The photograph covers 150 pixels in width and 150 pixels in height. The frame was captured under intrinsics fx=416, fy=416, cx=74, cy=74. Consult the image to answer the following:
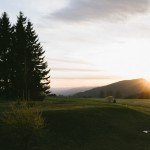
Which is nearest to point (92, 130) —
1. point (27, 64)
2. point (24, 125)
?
point (24, 125)

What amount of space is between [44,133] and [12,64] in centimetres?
3413

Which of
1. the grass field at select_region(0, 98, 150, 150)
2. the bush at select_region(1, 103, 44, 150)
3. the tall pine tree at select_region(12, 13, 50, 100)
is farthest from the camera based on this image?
the tall pine tree at select_region(12, 13, 50, 100)

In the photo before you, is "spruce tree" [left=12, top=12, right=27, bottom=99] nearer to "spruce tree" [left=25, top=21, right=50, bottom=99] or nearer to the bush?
"spruce tree" [left=25, top=21, right=50, bottom=99]

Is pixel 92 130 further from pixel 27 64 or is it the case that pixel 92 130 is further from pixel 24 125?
pixel 27 64

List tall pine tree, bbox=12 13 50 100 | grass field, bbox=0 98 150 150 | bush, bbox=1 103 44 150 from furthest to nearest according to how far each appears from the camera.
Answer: tall pine tree, bbox=12 13 50 100 → grass field, bbox=0 98 150 150 → bush, bbox=1 103 44 150

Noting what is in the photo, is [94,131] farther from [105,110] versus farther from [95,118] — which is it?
[105,110]

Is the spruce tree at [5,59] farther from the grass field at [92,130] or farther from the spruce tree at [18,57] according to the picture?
the grass field at [92,130]

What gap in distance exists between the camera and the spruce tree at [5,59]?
76.3m

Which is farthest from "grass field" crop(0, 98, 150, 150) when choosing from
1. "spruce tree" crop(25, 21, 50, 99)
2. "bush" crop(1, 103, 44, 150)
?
"spruce tree" crop(25, 21, 50, 99)

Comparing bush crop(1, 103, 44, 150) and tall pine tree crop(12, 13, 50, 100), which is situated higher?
tall pine tree crop(12, 13, 50, 100)

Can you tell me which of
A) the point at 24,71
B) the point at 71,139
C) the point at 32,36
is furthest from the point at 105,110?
the point at 32,36

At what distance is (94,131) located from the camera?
48875 mm

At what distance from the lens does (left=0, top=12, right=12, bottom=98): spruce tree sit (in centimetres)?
7631

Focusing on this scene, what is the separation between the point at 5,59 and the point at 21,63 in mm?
3075
